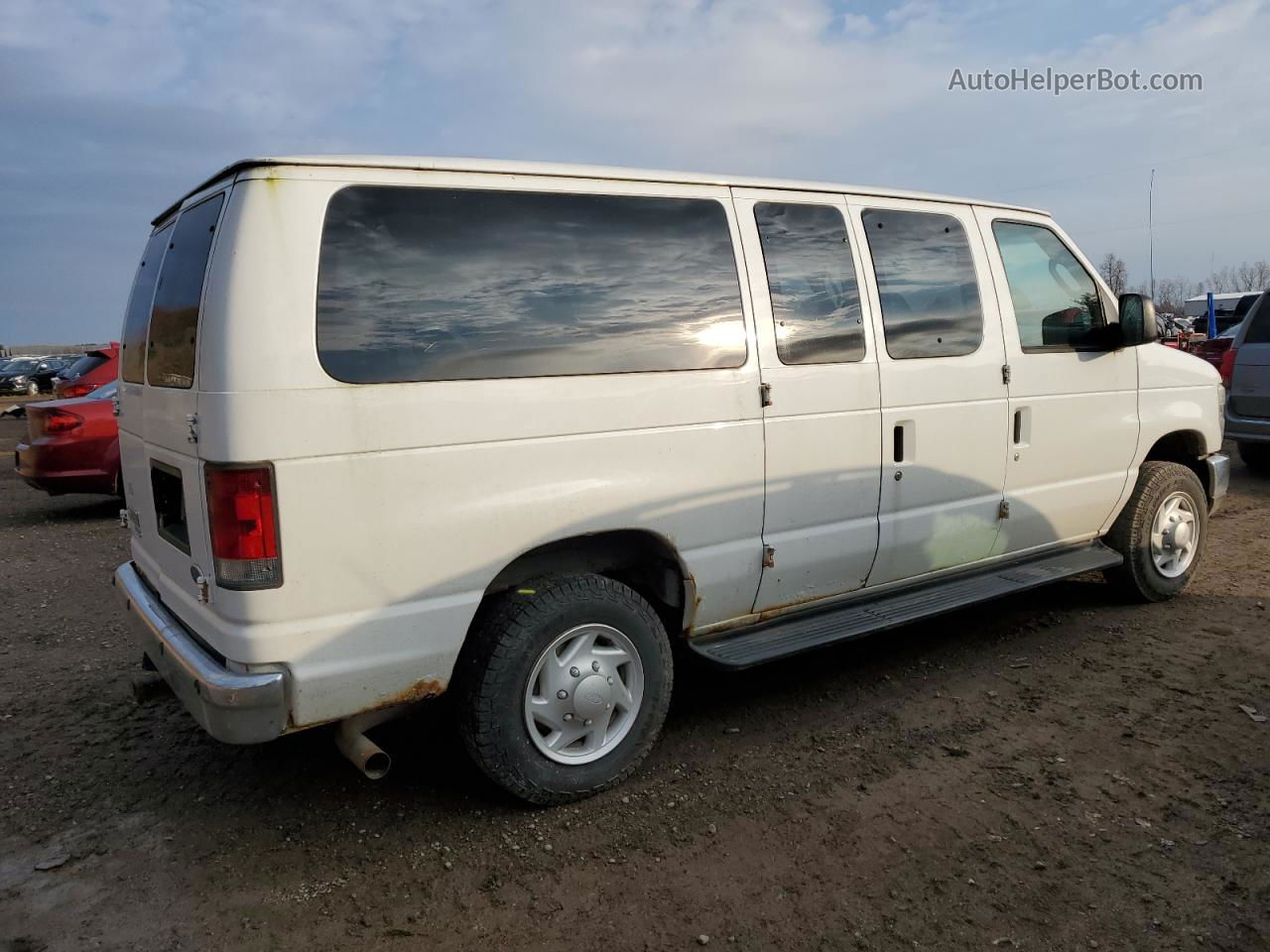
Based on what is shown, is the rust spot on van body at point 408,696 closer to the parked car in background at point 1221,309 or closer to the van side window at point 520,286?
the van side window at point 520,286

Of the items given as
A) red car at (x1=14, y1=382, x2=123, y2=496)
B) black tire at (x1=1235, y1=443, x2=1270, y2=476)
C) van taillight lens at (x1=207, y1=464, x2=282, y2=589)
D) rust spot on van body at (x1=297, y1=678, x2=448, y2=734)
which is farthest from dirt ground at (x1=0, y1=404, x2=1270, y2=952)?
black tire at (x1=1235, y1=443, x2=1270, y2=476)

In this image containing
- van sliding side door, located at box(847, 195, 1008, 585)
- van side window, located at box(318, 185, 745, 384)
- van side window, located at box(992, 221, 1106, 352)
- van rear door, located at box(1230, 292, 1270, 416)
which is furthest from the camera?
van rear door, located at box(1230, 292, 1270, 416)

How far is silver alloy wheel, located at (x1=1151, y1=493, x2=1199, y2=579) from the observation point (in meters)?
5.46

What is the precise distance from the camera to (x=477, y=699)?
3.14 m

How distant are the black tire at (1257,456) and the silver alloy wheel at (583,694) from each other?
9299 millimetres

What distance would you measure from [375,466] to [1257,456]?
10.5 m

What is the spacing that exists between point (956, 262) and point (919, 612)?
5.43 ft

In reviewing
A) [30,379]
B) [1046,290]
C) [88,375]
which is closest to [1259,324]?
[1046,290]

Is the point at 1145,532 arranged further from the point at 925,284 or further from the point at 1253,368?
the point at 1253,368

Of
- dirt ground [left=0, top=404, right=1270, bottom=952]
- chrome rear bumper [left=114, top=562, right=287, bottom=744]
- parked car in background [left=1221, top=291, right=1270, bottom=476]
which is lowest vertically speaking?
dirt ground [left=0, top=404, right=1270, bottom=952]

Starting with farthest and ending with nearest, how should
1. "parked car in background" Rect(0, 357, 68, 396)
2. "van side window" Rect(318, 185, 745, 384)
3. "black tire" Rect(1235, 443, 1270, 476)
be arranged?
"parked car in background" Rect(0, 357, 68, 396)
"black tire" Rect(1235, 443, 1270, 476)
"van side window" Rect(318, 185, 745, 384)

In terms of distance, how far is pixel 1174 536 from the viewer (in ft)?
18.1

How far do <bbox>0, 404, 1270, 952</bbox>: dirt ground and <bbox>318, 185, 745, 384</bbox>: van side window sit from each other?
5.13ft

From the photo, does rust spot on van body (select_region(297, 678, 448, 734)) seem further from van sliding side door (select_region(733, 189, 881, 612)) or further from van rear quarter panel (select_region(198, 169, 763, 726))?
van sliding side door (select_region(733, 189, 881, 612))
